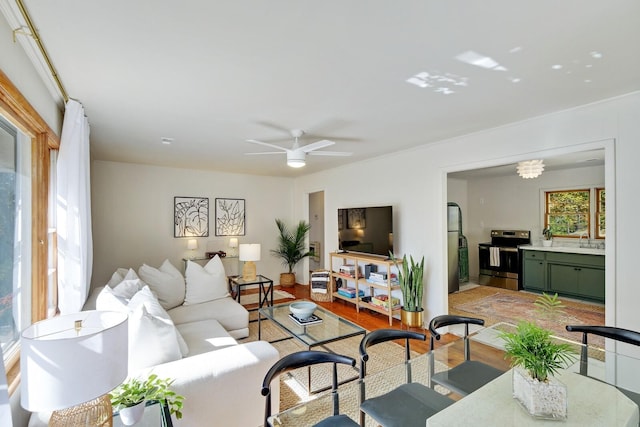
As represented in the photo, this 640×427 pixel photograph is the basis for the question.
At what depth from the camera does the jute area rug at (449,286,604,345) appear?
4.07 m

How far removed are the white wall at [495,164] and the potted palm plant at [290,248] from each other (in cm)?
84

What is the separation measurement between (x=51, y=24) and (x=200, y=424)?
7.41 ft

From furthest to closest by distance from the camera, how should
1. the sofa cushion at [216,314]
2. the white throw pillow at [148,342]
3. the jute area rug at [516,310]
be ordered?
the jute area rug at [516,310], the sofa cushion at [216,314], the white throw pillow at [148,342]

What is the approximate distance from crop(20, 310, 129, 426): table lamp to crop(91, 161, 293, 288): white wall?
4.47m

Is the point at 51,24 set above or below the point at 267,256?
above

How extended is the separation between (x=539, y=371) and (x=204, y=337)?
2518 millimetres

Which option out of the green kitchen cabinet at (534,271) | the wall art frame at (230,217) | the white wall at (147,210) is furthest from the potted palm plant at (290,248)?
the green kitchen cabinet at (534,271)

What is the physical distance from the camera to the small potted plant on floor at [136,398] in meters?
1.35

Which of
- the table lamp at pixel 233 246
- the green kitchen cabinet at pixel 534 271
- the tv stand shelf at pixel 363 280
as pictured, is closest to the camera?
the tv stand shelf at pixel 363 280

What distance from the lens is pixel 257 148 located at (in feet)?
13.5

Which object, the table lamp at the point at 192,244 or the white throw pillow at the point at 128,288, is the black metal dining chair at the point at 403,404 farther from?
the table lamp at the point at 192,244

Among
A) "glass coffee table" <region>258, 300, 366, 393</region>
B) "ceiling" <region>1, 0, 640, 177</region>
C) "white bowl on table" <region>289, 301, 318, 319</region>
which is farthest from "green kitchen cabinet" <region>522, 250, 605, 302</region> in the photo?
"white bowl on table" <region>289, 301, 318, 319</region>

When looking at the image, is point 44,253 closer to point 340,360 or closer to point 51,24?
point 51,24

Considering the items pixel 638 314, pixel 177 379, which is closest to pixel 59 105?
pixel 177 379
